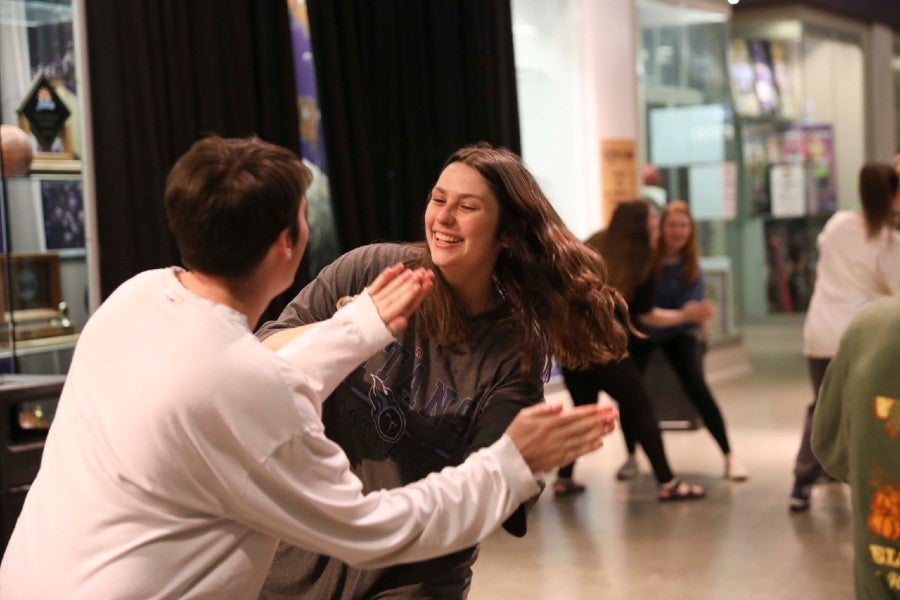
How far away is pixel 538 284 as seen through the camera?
8.20 ft

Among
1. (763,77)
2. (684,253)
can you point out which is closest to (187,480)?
(684,253)

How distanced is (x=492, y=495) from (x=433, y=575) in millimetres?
532

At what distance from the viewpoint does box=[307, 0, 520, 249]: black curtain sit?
226 inches

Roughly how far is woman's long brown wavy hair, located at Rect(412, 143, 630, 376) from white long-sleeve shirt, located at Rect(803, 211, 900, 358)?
322cm

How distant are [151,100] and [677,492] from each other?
3.08 m

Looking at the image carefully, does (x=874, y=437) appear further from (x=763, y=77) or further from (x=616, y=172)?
(x=763, y=77)

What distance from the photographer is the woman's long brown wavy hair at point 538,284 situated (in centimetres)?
243

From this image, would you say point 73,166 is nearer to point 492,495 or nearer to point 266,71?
point 266,71

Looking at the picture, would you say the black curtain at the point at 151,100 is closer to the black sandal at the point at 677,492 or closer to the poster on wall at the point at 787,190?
the black sandal at the point at 677,492

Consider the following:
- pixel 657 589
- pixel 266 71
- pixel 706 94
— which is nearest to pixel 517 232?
pixel 657 589

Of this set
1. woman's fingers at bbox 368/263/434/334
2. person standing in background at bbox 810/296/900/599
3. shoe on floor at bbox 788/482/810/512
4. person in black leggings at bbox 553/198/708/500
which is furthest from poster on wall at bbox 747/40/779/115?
woman's fingers at bbox 368/263/434/334

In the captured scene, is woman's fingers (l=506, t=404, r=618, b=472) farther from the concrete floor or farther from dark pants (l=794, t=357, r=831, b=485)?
dark pants (l=794, t=357, r=831, b=485)

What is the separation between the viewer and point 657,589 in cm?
452

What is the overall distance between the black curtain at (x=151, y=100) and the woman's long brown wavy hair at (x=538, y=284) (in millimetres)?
2577
